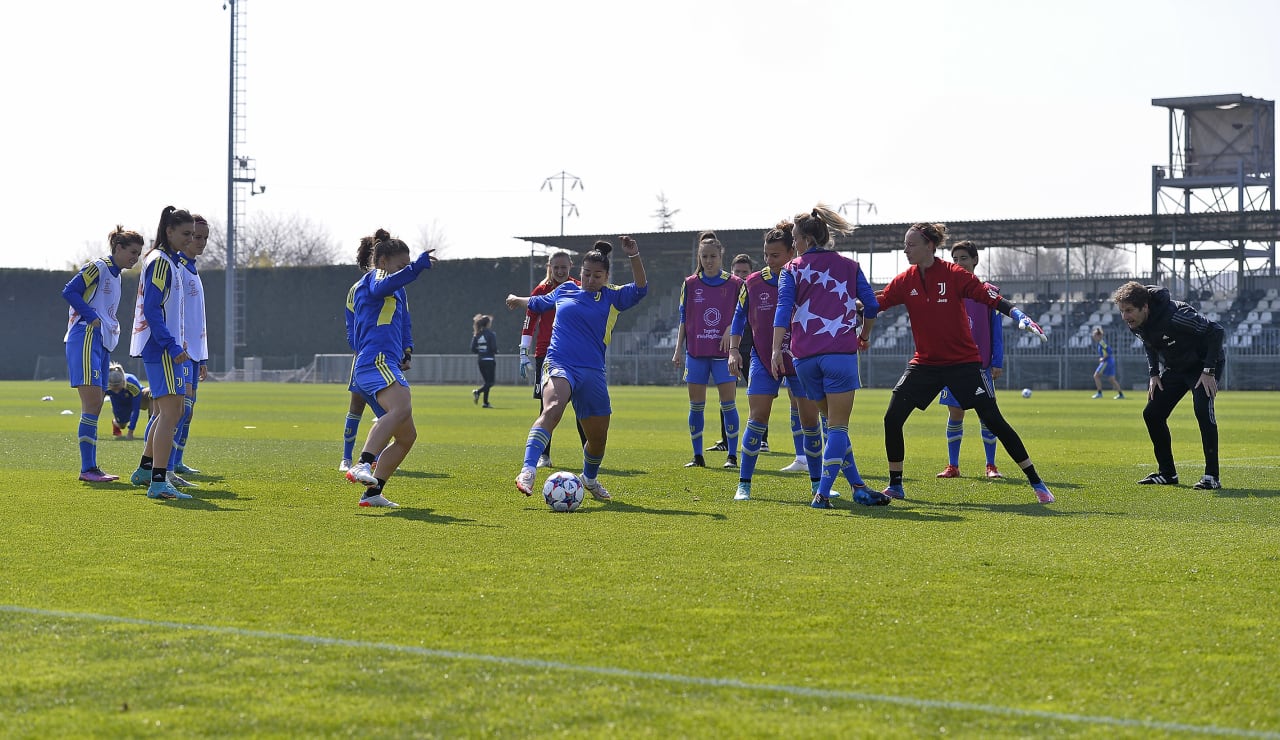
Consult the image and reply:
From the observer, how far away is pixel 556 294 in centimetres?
951

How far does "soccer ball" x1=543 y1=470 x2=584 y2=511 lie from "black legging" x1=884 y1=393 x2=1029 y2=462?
2.11 m

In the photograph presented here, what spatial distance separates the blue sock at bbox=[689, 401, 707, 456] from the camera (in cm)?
1280

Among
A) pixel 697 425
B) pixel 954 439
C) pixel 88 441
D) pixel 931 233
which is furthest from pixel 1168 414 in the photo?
pixel 88 441

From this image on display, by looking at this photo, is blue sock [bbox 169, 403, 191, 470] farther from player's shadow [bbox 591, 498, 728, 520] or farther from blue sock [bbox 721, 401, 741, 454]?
blue sock [bbox 721, 401, 741, 454]

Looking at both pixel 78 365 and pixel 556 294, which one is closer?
pixel 556 294

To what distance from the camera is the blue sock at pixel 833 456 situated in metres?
8.88

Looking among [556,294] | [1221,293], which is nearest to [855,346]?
[556,294]

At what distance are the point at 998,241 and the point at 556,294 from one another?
43.6 m

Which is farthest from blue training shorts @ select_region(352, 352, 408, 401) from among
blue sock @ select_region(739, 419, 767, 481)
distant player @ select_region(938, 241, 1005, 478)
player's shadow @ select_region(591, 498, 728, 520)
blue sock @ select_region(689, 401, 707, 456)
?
distant player @ select_region(938, 241, 1005, 478)

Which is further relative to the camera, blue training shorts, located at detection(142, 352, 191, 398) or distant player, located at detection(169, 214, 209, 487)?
distant player, located at detection(169, 214, 209, 487)

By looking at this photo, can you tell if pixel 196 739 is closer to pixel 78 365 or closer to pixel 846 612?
pixel 846 612

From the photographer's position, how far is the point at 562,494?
870 cm

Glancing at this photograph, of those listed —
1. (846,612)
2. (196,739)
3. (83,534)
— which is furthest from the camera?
(83,534)

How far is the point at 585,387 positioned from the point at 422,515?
142 centimetres
